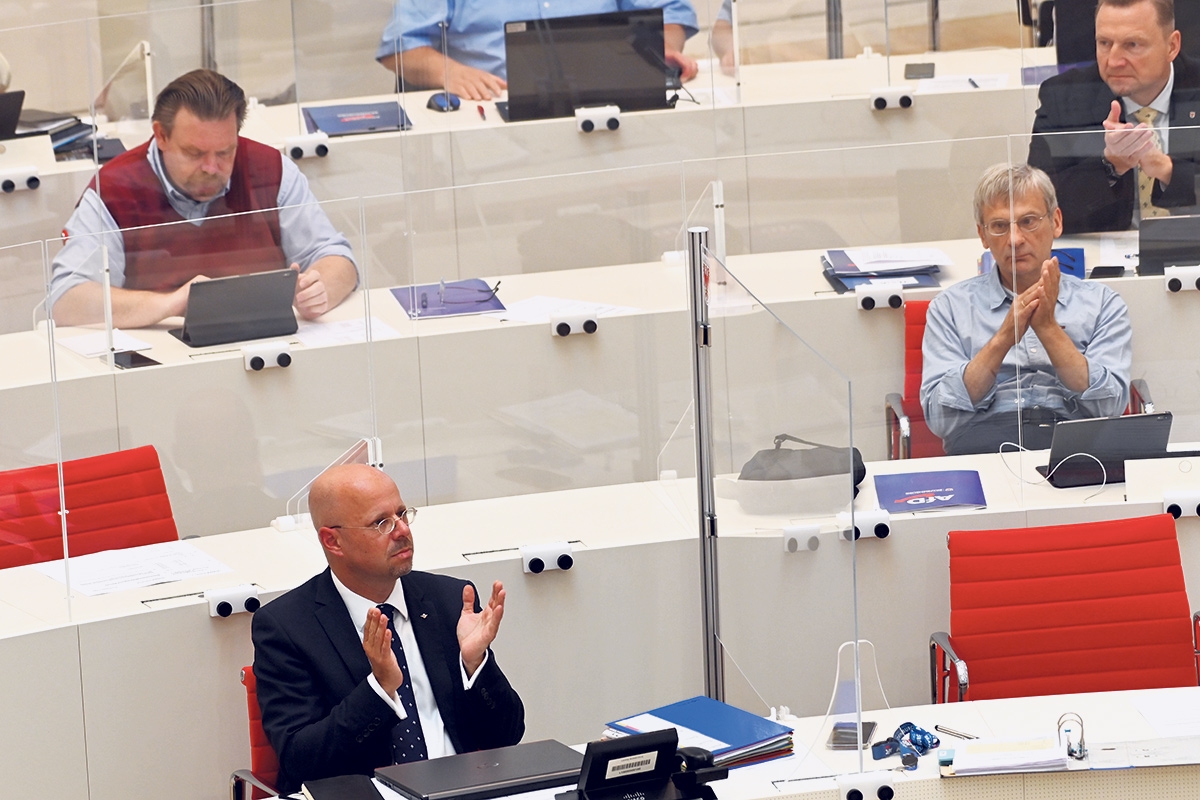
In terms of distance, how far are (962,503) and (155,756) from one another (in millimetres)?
1755

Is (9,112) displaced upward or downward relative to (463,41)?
downward

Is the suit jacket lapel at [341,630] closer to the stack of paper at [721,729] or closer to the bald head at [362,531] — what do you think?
the bald head at [362,531]

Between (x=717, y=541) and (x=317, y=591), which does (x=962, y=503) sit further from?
(x=317, y=591)

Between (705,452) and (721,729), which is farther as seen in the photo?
(705,452)

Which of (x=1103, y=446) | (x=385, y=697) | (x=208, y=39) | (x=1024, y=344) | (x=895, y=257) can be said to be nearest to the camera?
(x=385, y=697)

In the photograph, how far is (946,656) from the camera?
3293mm

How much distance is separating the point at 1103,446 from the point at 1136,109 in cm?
158

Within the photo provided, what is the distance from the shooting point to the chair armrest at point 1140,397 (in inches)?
153

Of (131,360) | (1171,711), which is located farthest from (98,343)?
(1171,711)

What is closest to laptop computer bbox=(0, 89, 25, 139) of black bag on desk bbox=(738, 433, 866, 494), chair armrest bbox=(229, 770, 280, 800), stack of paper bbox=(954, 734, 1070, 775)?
chair armrest bbox=(229, 770, 280, 800)

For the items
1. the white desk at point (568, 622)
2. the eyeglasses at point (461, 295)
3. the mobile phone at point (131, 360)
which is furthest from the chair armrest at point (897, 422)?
the mobile phone at point (131, 360)

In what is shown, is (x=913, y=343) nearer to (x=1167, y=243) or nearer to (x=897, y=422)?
(x=897, y=422)

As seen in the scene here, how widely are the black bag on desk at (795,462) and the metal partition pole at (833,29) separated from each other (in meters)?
2.83

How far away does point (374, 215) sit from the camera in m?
3.88
